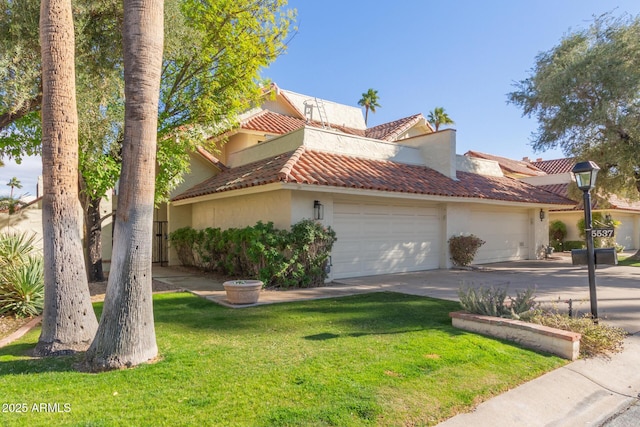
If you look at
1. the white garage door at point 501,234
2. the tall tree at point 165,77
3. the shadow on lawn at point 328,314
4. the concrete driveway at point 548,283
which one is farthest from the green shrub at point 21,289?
the white garage door at point 501,234

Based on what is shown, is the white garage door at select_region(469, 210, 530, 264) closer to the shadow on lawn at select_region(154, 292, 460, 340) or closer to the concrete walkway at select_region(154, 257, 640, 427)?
the concrete walkway at select_region(154, 257, 640, 427)

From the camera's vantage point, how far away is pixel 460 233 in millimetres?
15781

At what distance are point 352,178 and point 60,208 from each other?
26.9 ft

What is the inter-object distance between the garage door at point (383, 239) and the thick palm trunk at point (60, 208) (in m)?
7.76

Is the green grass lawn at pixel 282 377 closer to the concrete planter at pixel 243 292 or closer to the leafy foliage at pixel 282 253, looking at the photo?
the concrete planter at pixel 243 292

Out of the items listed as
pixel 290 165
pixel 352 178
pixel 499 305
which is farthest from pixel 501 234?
pixel 499 305

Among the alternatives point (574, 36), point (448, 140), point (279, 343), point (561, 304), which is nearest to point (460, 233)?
point (448, 140)

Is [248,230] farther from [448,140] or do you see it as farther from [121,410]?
[448,140]

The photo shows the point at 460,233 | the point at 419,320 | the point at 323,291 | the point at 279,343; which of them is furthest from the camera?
the point at 460,233

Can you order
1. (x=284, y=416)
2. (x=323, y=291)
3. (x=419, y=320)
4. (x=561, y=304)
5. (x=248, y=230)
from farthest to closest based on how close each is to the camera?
1. (x=248, y=230)
2. (x=323, y=291)
3. (x=561, y=304)
4. (x=419, y=320)
5. (x=284, y=416)

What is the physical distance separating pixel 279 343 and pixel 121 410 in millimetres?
2382

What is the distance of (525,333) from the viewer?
6.00m

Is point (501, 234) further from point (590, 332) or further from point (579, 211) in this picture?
point (590, 332)

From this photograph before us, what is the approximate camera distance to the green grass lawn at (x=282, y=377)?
3.67m
